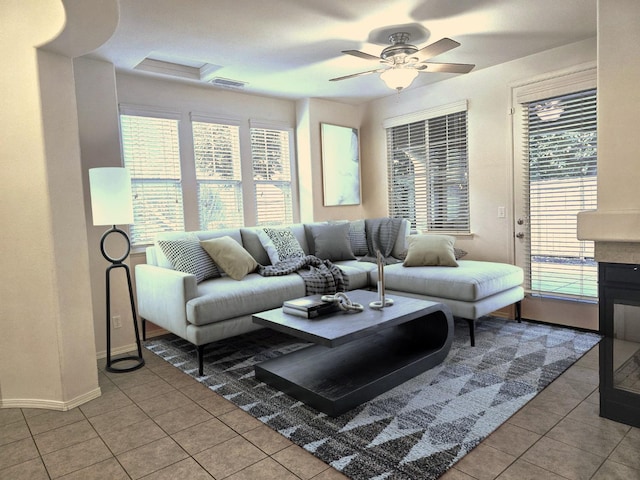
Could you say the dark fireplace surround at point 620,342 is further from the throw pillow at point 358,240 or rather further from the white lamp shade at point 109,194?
the white lamp shade at point 109,194

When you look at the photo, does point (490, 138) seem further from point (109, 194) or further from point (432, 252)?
point (109, 194)

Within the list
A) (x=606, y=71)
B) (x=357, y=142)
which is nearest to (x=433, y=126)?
(x=357, y=142)

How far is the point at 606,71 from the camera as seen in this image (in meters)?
2.18

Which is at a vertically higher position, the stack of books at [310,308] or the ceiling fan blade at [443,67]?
the ceiling fan blade at [443,67]

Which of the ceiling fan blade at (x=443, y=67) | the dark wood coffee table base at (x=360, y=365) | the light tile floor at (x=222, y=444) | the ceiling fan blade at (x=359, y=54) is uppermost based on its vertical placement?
the ceiling fan blade at (x=359, y=54)

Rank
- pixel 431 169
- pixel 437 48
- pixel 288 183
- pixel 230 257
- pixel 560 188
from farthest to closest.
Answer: pixel 288 183
pixel 431 169
pixel 560 188
pixel 230 257
pixel 437 48

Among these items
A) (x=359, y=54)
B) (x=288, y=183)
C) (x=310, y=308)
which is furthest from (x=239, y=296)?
(x=288, y=183)

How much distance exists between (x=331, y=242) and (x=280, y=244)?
2.08 ft

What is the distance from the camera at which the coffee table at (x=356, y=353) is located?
94.8 inches

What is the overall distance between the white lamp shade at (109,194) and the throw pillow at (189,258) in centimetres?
59

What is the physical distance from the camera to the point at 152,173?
4160mm

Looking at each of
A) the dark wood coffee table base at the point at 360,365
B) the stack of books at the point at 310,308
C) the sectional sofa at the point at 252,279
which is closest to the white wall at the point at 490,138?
the sectional sofa at the point at 252,279

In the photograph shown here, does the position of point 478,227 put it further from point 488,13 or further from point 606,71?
point 606,71

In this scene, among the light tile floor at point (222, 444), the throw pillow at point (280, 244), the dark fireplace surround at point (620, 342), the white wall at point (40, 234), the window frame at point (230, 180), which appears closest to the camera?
the light tile floor at point (222, 444)
